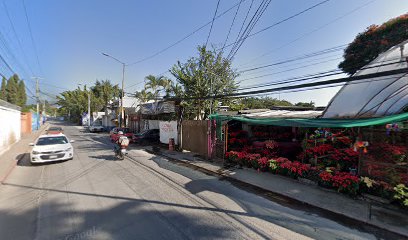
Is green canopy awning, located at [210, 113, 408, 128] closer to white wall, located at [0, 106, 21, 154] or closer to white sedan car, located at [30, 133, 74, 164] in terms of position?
white sedan car, located at [30, 133, 74, 164]

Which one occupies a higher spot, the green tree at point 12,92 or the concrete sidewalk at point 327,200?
the green tree at point 12,92

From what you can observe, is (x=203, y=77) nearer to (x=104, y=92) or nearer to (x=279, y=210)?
(x=279, y=210)

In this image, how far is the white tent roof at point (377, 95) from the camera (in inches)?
285

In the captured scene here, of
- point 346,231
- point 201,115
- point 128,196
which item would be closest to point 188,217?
point 128,196

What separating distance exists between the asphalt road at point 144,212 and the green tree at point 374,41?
14.0 metres

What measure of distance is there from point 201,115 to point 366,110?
10.1 meters

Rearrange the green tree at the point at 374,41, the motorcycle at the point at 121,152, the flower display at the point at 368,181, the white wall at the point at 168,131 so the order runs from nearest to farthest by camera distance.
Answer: the flower display at the point at 368,181 → the motorcycle at the point at 121,152 → the green tree at the point at 374,41 → the white wall at the point at 168,131

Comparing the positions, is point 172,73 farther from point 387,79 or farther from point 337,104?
point 387,79

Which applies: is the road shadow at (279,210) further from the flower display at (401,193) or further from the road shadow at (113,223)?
the flower display at (401,193)

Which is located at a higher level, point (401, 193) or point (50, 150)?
point (50, 150)

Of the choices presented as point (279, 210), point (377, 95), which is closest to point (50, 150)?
point (279, 210)

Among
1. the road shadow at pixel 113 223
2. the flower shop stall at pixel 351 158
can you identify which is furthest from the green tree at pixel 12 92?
the flower shop stall at pixel 351 158

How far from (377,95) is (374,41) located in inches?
566

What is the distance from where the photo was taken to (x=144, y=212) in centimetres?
503
